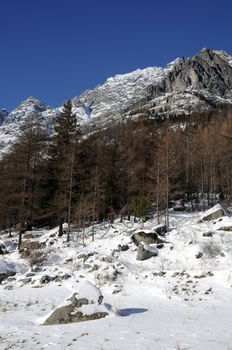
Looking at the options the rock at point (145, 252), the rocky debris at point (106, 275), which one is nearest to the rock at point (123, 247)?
the rock at point (145, 252)

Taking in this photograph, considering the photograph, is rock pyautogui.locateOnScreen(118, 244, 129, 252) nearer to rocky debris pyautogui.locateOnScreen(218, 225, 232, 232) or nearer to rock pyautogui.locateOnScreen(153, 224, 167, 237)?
rock pyautogui.locateOnScreen(153, 224, 167, 237)

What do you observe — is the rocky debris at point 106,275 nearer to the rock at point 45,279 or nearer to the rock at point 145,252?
the rock at point 45,279

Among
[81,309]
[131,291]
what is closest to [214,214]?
[131,291]

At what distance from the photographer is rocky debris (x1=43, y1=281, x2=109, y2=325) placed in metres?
13.2

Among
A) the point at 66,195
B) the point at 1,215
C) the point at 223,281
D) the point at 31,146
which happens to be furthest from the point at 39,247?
the point at 1,215

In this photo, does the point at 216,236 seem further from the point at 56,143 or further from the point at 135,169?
the point at 56,143

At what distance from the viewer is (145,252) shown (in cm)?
2538

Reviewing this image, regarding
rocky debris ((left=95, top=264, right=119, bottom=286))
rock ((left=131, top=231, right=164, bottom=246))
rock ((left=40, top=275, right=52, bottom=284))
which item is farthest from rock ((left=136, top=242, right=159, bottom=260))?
rock ((left=40, top=275, right=52, bottom=284))

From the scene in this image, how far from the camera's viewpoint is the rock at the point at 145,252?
25219mm

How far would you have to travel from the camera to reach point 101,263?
78.9ft

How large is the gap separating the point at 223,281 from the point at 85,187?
76.1 feet

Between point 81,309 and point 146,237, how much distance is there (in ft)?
49.1

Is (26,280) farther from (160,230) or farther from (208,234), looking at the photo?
(208,234)

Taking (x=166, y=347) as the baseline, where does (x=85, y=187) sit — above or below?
above
